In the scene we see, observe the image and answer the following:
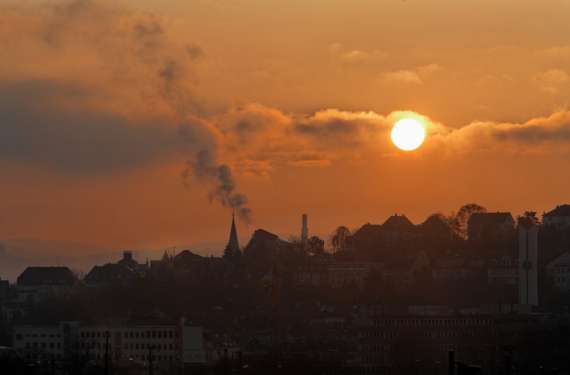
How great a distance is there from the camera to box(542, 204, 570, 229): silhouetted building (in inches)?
7303

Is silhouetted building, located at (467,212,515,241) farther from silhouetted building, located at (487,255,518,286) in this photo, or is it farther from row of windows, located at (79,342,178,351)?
row of windows, located at (79,342,178,351)

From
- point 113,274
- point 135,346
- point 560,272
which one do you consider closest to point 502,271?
point 560,272

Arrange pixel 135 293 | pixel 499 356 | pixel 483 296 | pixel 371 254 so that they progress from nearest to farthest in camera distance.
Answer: pixel 499 356
pixel 135 293
pixel 483 296
pixel 371 254

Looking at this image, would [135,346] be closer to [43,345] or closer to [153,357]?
[43,345]

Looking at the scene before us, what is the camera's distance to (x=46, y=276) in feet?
608

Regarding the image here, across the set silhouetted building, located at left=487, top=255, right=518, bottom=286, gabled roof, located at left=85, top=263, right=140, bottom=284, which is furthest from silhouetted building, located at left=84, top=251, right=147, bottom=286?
silhouetted building, located at left=487, top=255, right=518, bottom=286

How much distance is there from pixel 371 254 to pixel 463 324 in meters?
45.5

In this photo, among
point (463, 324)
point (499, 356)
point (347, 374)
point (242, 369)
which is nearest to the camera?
point (242, 369)

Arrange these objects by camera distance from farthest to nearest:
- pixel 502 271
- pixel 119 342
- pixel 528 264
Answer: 1. pixel 502 271
2. pixel 528 264
3. pixel 119 342

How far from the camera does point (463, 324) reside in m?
139

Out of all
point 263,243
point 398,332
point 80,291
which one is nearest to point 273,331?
point 398,332

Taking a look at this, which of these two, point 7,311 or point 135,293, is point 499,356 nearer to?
point 135,293

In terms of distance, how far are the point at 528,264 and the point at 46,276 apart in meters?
40.6

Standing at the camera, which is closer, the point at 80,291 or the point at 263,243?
the point at 80,291
